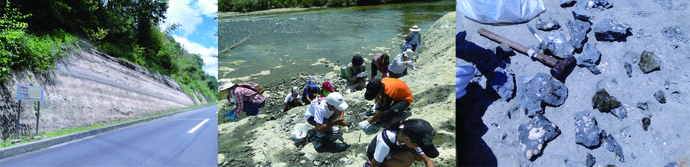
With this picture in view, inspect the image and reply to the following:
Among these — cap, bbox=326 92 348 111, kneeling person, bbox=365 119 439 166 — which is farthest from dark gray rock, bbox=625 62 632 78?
cap, bbox=326 92 348 111

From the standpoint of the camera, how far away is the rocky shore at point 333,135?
1812mm

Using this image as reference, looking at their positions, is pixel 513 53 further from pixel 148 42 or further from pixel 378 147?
pixel 148 42

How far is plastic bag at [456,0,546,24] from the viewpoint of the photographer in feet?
8.81

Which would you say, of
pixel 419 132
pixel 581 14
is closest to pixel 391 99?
pixel 419 132

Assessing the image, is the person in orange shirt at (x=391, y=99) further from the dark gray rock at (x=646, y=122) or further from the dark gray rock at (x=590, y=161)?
the dark gray rock at (x=646, y=122)

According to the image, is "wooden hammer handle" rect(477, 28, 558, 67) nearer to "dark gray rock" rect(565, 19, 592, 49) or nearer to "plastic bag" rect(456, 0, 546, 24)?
"plastic bag" rect(456, 0, 546, 24)

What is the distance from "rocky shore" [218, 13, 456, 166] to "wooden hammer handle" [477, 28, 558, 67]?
0.51m

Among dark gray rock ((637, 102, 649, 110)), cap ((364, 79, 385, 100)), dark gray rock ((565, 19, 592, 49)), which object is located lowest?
dark gray rock ((637, 102, 649, 110))

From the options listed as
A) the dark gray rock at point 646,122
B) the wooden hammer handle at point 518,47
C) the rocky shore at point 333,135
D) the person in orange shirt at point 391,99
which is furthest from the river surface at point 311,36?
the dark gray rock at point 646,122

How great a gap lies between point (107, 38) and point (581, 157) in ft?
34.7

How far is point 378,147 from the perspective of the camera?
56.5 inches

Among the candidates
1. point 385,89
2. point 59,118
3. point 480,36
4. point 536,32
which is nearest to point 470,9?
point 480,36

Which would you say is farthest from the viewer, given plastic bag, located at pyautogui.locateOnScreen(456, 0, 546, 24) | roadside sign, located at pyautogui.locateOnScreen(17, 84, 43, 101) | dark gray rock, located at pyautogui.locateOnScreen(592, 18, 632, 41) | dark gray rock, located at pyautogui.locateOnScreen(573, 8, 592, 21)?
roadside sign, located at pyautogui.locateOnScreen(17, 84, 43, 101)

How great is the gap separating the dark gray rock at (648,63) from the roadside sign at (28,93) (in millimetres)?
6669
